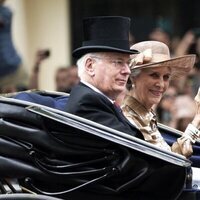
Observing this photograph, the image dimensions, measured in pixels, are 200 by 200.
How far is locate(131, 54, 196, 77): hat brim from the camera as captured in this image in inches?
256

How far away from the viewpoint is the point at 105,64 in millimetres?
6180

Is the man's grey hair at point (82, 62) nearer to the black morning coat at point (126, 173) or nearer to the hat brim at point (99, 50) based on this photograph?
the hat brim at point (99, 50)

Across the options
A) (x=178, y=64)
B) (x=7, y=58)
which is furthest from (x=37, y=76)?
(x=178, y=64)

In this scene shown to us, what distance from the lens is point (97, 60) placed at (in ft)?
20.3

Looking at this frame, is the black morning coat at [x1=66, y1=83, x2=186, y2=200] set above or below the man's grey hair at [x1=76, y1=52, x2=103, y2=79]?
below

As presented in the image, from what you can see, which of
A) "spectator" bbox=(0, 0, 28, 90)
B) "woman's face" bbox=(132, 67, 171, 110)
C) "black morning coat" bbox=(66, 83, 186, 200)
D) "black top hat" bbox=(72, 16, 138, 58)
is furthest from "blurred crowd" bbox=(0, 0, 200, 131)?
"black morning coat" bbox=(66, 83, 186, 200)

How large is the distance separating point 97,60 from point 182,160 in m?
0.91

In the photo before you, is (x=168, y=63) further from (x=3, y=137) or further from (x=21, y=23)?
(x=21, y=23)

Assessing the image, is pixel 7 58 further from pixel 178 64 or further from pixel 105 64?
pixel 105 64

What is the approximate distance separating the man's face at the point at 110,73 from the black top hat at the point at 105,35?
0.06 meters

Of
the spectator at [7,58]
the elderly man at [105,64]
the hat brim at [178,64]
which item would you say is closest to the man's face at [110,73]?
the elderly man at [105,64]

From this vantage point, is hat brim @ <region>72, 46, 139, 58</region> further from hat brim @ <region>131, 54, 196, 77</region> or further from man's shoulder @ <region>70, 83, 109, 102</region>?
hat brim @ <region>131, 54, 196, 77</region>

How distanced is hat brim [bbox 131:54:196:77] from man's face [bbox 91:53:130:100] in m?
0.35

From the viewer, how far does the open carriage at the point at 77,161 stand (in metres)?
5.71
